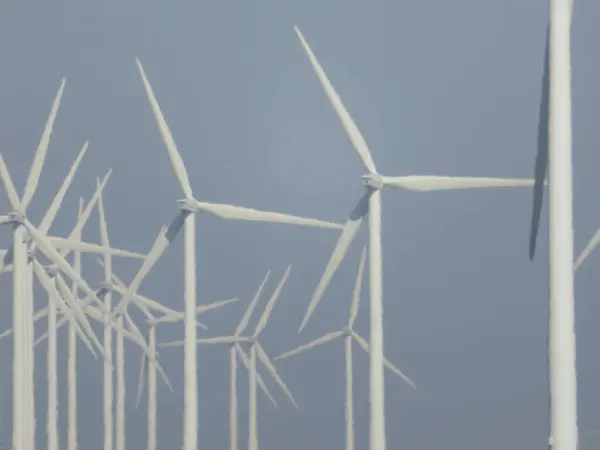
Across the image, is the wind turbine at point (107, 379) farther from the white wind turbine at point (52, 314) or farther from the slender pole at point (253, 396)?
the slender pole at point (253, 396)

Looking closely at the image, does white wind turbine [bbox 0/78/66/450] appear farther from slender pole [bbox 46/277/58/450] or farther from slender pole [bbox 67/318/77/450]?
slender pole [bbox 67/318/77/450]

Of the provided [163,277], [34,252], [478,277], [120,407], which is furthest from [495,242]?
[34,252]

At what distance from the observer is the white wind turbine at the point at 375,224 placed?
25297mm

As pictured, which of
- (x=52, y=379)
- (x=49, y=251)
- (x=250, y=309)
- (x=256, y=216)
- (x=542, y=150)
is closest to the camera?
(x=542, y=150)

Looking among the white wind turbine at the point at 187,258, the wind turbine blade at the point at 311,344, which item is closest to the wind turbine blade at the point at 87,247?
the white wind turbine at the point at 187,258

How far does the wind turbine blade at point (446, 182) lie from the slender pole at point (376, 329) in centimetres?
110

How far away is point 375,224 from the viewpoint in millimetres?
25562

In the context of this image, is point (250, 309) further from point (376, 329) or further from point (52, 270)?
point (376, 329)

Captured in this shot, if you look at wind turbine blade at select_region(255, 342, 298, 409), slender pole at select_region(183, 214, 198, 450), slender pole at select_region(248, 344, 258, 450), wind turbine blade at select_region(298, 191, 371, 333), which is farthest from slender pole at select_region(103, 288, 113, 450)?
wind turbine blade at select_region(298, 191, 371, 333)

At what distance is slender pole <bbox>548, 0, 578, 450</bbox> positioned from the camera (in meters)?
13.6

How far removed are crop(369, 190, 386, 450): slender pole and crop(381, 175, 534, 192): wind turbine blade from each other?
1.10 m

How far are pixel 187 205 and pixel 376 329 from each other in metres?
6.32

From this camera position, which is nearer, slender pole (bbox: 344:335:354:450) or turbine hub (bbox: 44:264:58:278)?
turbine hub (bbox: 44:264:58:278)

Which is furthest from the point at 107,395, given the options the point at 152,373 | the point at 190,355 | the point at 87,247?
the point at 190,355
